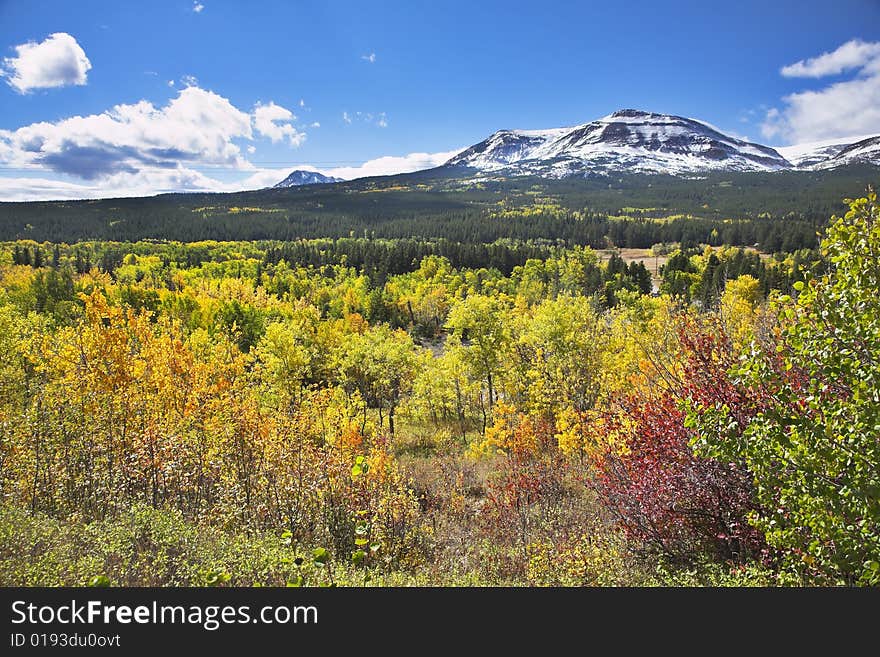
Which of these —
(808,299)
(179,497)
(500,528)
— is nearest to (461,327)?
(500,528)

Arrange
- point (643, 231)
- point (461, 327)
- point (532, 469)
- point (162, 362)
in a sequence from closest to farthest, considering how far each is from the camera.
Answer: point (162, 362) → point (532, 469) → point (461, 327) → point (643, 231)

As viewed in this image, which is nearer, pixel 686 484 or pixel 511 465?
pixel 686 484

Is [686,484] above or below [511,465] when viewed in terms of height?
above

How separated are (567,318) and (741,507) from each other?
19.2 meters

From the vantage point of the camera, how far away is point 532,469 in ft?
57.6

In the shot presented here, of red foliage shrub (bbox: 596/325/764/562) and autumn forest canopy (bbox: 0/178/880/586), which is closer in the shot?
autumn forest canopy (bbox: 0/178/880/586)

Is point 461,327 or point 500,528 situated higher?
point 461,327

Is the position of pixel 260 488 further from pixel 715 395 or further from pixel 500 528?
pixel 715 395

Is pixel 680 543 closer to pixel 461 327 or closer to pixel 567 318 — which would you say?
pixel 567 318

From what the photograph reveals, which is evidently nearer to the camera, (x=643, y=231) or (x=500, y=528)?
(x=500, y=528)

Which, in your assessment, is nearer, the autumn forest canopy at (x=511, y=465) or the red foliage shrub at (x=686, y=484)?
the autumn forest canopy at (x=511, y=465)

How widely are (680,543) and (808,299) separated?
6.14 metres

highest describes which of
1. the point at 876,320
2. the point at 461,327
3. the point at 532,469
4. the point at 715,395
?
the point at 876,320

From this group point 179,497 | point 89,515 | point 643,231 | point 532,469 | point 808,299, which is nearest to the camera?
point 808,299
